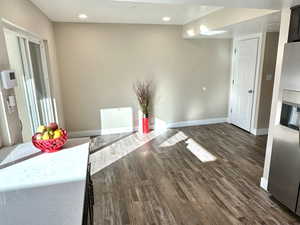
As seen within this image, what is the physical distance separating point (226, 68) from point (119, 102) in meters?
3.09

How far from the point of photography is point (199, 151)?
13.2ft

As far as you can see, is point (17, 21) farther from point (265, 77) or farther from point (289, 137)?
point (265, 77)

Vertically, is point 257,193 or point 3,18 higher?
point 3,18

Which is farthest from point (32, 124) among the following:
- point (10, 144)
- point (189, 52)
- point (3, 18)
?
point (189, 52)

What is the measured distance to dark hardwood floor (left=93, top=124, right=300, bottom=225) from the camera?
7.50 feet

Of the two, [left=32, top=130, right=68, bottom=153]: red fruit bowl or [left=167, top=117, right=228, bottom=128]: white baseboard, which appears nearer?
[left=32, top=130, right=68, bottom=153]: red fruit bowl

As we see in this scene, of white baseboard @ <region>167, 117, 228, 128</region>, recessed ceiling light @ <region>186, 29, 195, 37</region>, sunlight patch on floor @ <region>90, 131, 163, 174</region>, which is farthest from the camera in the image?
white baseboard @ <region>167, 117, 228, 128</region>

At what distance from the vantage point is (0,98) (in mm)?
1763

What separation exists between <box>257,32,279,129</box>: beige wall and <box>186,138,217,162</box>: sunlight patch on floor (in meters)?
1.66

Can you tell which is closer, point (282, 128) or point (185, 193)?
point (282, 128)

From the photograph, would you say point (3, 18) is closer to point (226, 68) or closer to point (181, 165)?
point (181, 165)

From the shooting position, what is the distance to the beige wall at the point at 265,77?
4324 millimetres

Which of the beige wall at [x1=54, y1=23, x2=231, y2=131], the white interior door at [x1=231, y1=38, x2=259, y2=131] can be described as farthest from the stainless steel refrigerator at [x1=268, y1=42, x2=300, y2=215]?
the beige wall at [x1=54, y1=23, x2=231, y2=131]

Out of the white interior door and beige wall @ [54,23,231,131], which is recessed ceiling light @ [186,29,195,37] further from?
Answer: the white interior door
